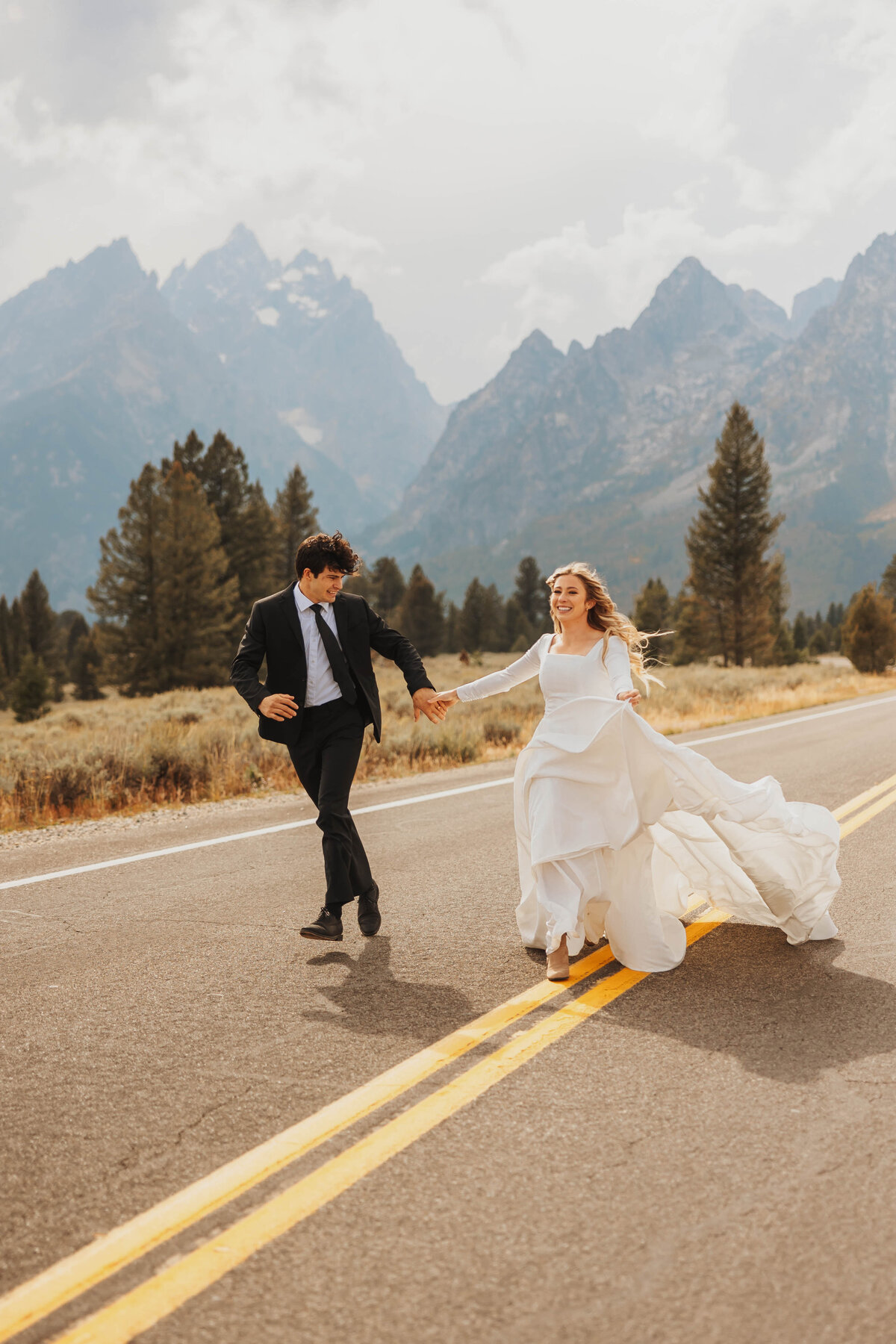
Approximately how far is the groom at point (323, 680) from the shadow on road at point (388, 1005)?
0.70m

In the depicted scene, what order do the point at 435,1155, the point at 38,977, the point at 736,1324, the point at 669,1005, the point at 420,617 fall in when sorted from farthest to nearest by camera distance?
the point at 420,617, the point at 38,977, the point at 669,1005, the point at 435,1155, the point at 736,1324

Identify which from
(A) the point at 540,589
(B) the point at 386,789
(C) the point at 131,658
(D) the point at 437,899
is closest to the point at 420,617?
(A) the point at 540,589

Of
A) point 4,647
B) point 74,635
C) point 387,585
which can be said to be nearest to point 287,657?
point 4,647

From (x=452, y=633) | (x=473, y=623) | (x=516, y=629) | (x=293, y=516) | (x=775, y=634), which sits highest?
(x=293, y=516)

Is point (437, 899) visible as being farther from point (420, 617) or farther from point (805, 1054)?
point (420, 617)

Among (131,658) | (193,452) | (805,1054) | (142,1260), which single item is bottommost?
(805,1054)

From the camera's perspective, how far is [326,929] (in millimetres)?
5055

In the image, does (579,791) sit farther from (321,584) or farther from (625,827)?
(321,584)

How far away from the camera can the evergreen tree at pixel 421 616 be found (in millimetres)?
74625

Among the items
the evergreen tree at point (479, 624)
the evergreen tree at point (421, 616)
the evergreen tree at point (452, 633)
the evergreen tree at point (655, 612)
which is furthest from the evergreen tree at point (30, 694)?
the evergreen tree at point (452, 633)

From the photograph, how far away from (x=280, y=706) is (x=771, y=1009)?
278cm

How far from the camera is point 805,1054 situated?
3.53m

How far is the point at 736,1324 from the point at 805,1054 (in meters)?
1.60

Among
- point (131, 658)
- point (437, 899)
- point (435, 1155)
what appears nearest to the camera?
point (435, 1155)
